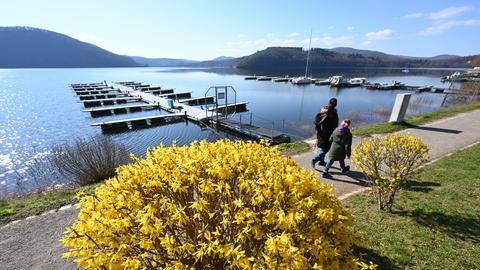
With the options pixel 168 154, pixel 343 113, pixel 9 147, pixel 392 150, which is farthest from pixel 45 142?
pixel 343 113

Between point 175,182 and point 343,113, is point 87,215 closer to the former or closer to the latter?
point 175,182

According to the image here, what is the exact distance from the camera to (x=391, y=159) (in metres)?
6.13

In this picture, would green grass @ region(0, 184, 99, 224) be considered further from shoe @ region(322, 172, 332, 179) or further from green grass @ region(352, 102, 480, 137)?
green grass @ region(352, 102, 480, 137)

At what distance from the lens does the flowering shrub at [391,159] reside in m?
5.94

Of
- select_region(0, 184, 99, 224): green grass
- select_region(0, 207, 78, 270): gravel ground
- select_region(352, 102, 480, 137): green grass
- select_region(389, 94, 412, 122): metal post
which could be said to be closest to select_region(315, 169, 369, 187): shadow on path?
select_region(352, 102, 480, 137): green grass

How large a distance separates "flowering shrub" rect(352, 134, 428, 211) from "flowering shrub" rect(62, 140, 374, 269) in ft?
11.4

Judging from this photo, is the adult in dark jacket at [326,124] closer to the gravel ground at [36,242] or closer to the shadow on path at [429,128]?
the gravel ground at [36,242]

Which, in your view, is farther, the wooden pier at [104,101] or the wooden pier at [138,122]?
the wooden pier at [104,101]

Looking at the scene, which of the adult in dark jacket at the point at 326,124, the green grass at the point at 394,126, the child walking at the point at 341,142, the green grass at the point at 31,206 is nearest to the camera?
the green grass at the point at 31,206

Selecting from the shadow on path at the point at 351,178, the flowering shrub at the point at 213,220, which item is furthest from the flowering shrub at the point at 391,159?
the flowering shrub at the point at 213,220

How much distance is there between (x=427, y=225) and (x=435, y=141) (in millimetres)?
8745

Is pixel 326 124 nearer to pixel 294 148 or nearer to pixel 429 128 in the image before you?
pixel 294 148

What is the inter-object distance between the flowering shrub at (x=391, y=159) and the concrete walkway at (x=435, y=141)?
1.45 meters

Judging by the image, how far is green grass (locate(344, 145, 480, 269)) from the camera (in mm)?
4742
